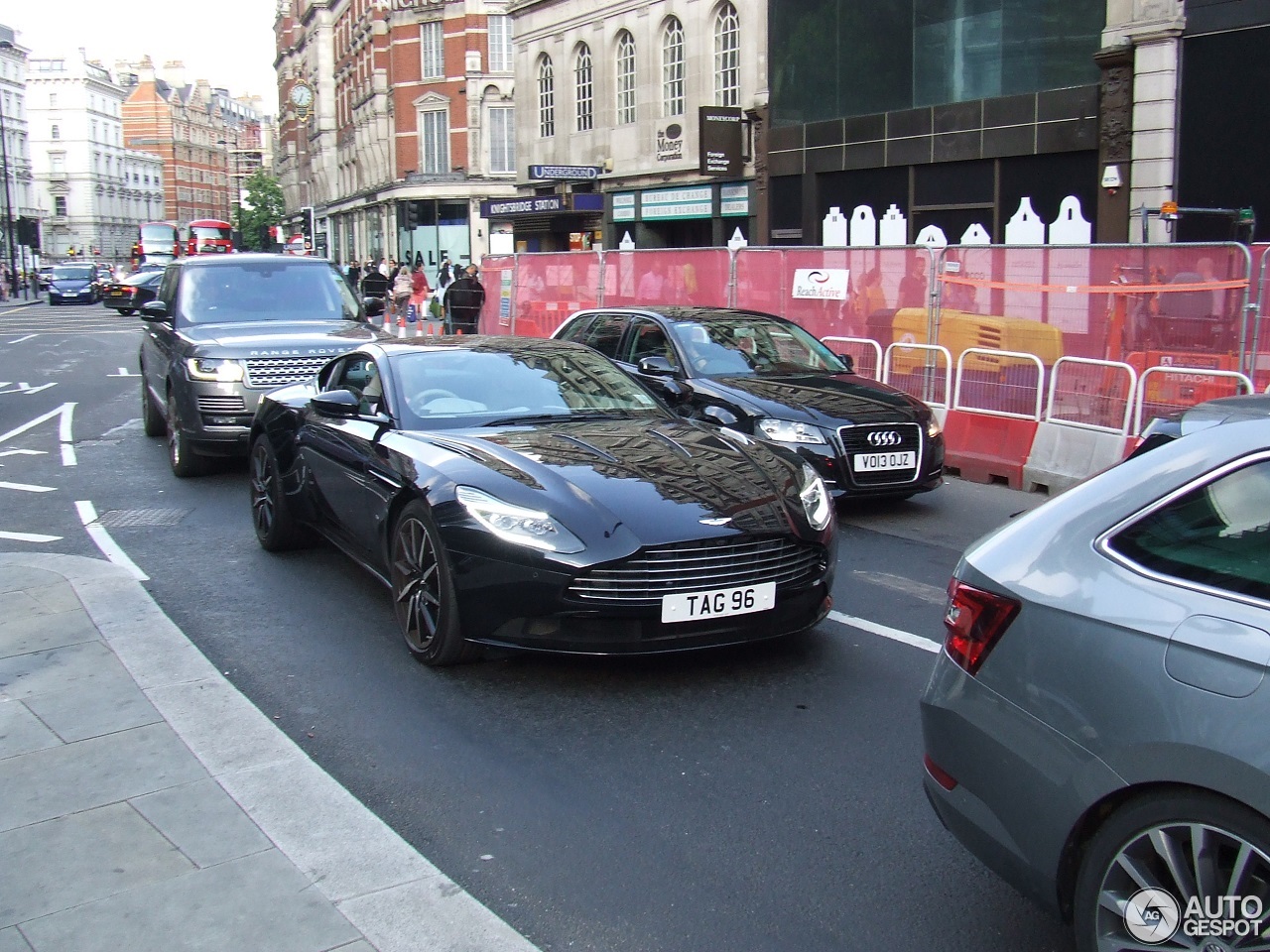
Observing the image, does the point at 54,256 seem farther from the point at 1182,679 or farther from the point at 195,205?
the point at 1182,679

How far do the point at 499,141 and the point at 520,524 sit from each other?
57876 millimetres

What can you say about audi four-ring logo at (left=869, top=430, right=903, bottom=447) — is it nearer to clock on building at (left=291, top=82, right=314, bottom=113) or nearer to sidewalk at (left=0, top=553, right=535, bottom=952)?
sidewalk at (left=0, top=553, right=535, bottom=952)

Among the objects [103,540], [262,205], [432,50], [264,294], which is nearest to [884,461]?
[103,540]

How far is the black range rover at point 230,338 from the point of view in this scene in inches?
428

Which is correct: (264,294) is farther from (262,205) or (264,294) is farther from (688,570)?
(262,205)

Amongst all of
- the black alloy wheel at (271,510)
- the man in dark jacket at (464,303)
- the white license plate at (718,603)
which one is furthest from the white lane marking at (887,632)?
the man in dark jacket at (464,303)

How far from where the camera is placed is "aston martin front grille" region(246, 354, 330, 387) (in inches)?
430

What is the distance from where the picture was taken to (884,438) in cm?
925

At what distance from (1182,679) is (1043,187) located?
782 inches

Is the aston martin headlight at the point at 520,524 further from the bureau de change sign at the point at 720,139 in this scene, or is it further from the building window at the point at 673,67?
the building window at the point at 673,67

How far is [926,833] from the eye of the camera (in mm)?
4066

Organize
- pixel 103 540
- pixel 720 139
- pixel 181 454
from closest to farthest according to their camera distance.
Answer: pixel 103 540 < pixel 181 454 < pixel 720 139

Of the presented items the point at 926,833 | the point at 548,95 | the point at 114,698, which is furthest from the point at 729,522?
the point at 548,95

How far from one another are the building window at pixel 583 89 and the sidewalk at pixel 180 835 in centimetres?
3139
